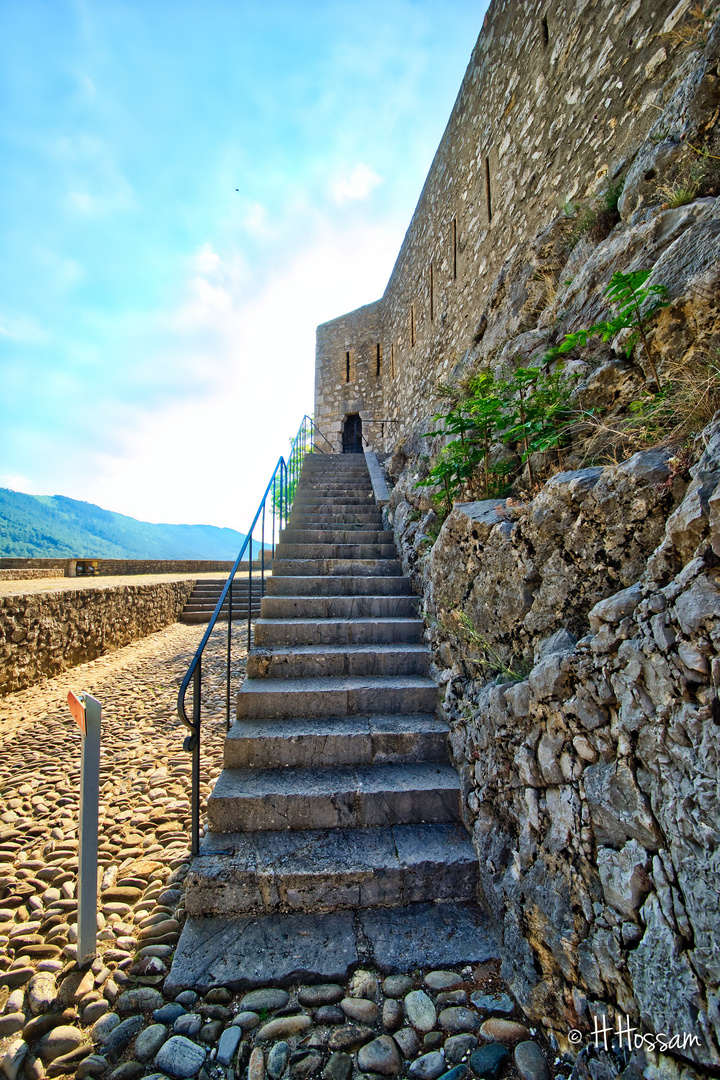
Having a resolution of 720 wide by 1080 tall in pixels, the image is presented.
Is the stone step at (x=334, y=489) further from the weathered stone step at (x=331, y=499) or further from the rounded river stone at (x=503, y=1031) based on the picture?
the rounded river stone at (x=503, y=1031)

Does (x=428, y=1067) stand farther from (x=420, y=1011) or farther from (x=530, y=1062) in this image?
(x=530, y=1062)

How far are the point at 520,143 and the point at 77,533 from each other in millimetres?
44990

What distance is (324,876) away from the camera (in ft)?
5.80

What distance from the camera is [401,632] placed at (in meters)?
3.03

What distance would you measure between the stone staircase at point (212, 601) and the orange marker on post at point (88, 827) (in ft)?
19.1

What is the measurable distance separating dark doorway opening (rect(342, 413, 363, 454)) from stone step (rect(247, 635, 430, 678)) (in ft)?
37.5

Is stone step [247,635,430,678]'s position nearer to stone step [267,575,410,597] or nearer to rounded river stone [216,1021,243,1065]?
stone step [267,575,410,597]

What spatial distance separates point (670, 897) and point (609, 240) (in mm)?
2843

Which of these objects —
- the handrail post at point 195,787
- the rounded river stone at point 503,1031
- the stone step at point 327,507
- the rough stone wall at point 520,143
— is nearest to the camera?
the rounded river stone at point 503,1031

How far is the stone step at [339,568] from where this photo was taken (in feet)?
12.3

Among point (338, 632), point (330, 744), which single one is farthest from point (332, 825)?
point (338, 632)

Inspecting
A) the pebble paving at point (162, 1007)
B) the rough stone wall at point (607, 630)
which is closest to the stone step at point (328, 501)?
the rough stone wall at point (607, 630)

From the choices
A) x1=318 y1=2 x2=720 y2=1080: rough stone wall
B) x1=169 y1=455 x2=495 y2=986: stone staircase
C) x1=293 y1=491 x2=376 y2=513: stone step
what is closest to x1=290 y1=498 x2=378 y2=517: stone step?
x1=293 y1=491 x2=376 y2=513: stone step

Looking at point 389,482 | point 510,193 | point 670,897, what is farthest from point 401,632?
point 510,193
